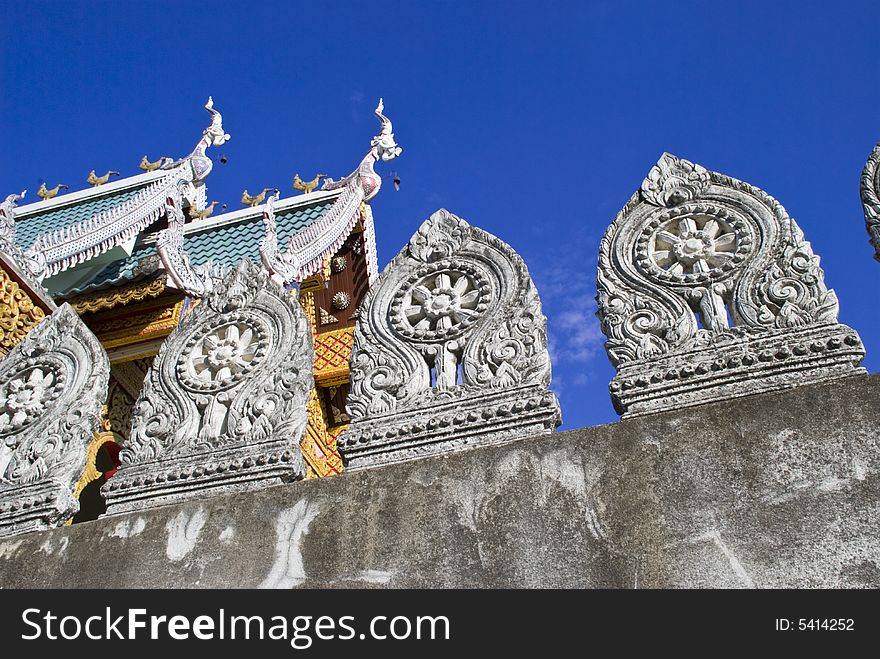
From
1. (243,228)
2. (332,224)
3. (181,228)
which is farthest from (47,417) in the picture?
(243,228)

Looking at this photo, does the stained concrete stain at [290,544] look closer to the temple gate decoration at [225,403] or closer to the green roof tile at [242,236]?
the temple gate decoration at [225,403]

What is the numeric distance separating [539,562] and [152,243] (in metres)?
8.55

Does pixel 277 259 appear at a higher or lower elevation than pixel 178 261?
higher

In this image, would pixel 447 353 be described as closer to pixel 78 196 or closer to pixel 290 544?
pixel 290 544

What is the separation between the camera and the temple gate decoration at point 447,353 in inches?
152

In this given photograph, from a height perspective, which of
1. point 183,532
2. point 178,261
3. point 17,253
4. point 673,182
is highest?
point 178,261

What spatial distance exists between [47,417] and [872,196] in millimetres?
4026

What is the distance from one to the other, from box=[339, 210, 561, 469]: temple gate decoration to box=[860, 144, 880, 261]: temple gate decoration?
143 cm

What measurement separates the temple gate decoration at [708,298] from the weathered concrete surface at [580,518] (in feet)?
0.74

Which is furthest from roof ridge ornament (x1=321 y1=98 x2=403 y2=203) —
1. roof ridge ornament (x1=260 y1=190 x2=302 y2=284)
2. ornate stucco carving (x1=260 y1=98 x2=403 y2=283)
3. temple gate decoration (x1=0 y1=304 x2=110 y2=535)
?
temple gate decoration (x1=0 y1=304 x2=110 y2=535)

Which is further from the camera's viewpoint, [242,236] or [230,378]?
[242,236]

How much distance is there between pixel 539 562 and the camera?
3240 mm

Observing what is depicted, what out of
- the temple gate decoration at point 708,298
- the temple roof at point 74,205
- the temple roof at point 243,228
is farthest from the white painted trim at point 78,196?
the temple gate decoration at point 708,298

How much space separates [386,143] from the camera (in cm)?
1219
